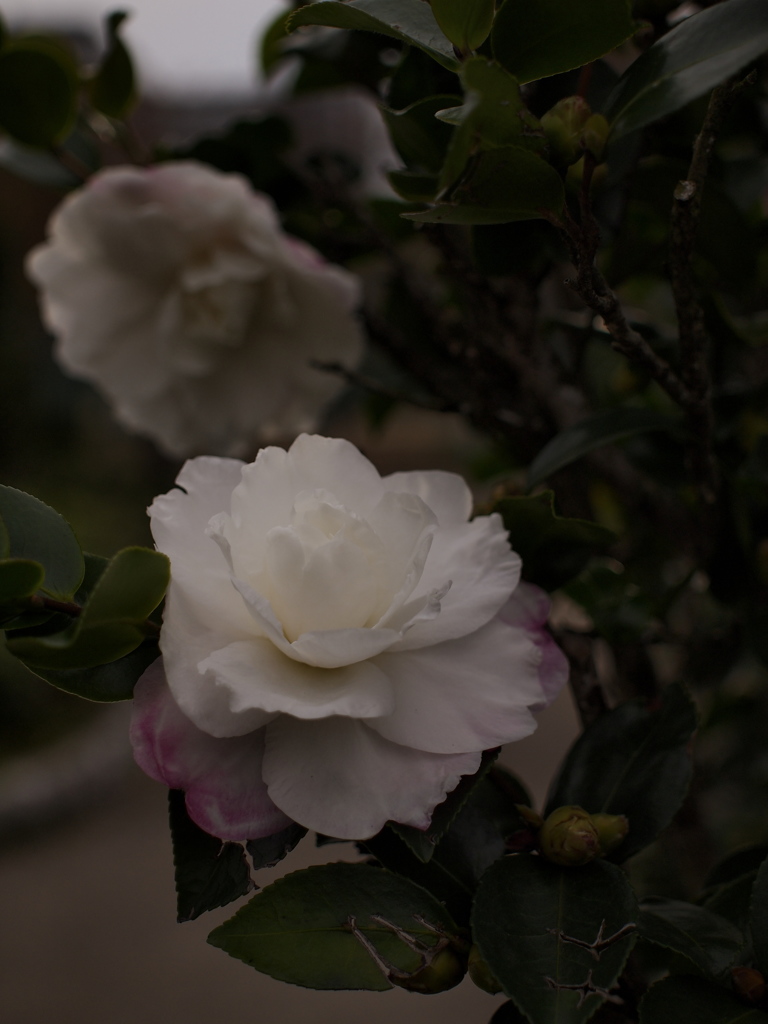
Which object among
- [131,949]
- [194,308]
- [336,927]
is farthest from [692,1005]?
[131,949]

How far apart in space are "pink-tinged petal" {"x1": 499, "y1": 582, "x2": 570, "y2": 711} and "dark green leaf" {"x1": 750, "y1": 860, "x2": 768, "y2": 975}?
10cm

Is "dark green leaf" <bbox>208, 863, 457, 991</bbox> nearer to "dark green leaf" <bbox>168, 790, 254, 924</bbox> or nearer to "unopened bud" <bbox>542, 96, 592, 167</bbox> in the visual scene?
"dark green leaf" <bbox>168, 790, 254, 924</bbox>

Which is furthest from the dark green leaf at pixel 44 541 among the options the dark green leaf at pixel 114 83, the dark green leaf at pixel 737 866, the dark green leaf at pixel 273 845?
the dark green leaf at pixel 114 83

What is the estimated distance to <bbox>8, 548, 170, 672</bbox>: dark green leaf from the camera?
0.91 feet

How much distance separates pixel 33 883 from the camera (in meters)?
2.62

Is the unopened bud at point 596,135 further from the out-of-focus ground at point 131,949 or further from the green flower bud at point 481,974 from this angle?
the out-of-focus ground at point 131,949

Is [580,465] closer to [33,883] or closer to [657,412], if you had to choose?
[657,412]

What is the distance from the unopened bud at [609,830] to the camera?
1.20 feet

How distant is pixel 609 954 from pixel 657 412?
295 mm

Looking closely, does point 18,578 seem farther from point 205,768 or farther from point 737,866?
point 737,866

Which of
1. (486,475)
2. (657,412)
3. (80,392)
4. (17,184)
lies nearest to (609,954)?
(657,412)

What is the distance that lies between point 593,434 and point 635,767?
0.17m

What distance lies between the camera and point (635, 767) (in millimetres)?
403

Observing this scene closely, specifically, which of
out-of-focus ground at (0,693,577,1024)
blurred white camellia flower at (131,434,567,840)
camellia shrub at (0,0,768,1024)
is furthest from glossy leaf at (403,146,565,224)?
out-of-focus ground at (0,693,577,1024)
